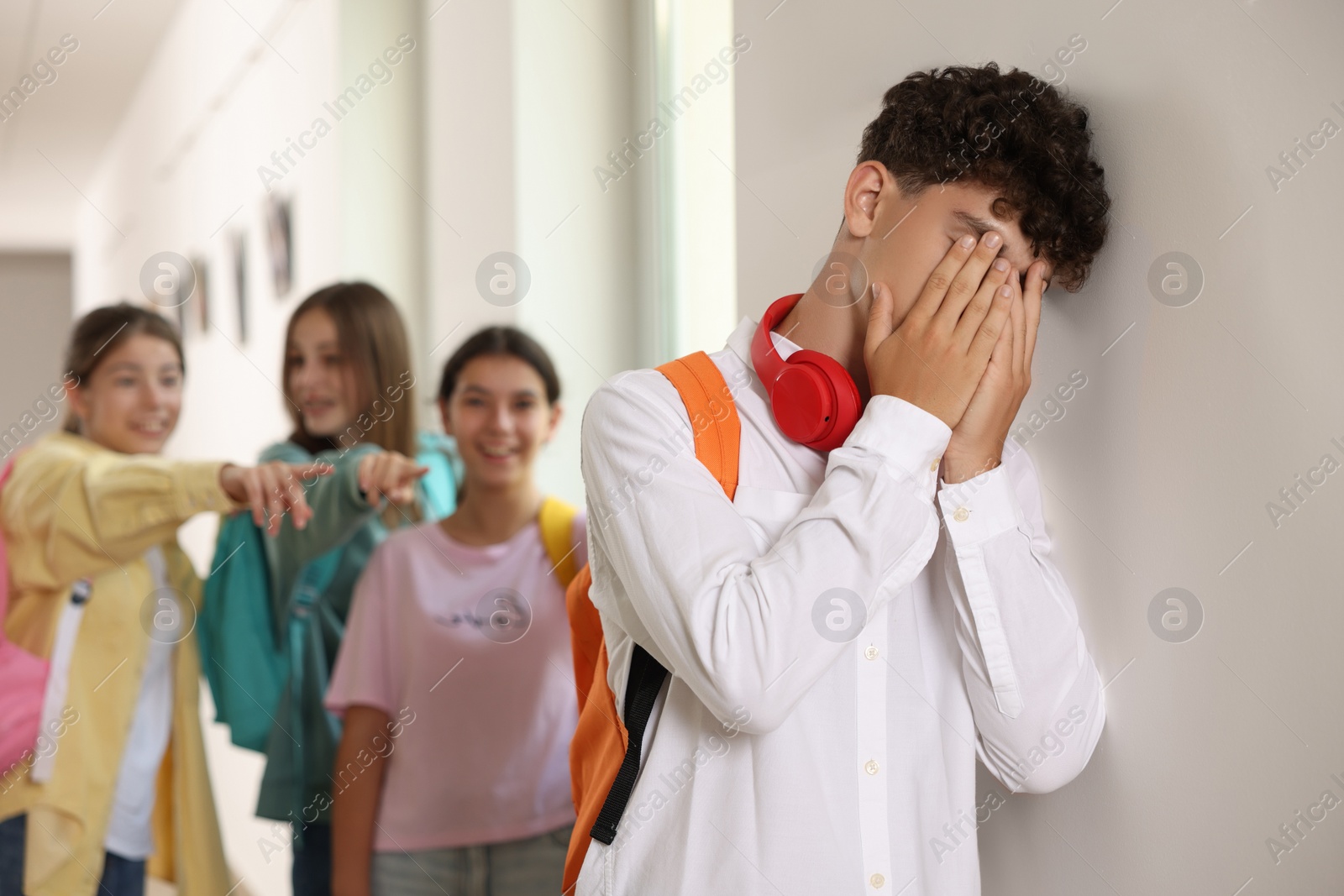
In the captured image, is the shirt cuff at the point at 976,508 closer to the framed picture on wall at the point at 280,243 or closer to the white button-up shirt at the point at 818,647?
the white button-up shirt at the point at 818,647

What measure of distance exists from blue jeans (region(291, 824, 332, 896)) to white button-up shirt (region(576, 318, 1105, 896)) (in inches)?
53.0

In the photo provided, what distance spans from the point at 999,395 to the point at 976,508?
0.10 meters

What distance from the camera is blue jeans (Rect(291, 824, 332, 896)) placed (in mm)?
1987

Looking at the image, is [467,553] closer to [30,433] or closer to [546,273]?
[546,273]

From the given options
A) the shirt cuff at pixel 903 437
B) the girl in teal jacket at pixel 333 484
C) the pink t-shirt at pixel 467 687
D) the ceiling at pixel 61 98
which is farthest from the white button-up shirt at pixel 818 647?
the ceiling at pixel 61 98

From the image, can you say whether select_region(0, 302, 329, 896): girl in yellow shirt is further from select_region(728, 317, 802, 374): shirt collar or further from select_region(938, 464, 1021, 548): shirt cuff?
select_region(938, 464, 1021, 548): shirt cuff

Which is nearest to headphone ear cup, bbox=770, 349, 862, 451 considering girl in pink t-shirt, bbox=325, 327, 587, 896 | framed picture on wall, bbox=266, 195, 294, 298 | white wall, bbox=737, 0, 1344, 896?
white wall, bbox=737, 0, 1344, 896

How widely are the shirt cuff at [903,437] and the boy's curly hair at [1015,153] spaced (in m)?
0.21

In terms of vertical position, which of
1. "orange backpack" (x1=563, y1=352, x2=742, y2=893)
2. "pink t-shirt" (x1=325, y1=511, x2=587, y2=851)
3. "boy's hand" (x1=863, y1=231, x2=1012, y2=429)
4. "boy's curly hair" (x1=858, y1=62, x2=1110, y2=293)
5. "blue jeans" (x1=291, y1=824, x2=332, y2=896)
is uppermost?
"boy's curly hair" (x1=858, y1=62, x2=1110, y2=293)

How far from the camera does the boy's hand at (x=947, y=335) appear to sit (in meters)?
0.81

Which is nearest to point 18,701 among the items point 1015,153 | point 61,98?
point 61,98

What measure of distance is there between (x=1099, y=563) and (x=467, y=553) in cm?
130

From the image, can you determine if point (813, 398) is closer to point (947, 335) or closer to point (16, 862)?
point (947, 335)

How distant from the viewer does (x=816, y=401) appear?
843mm
